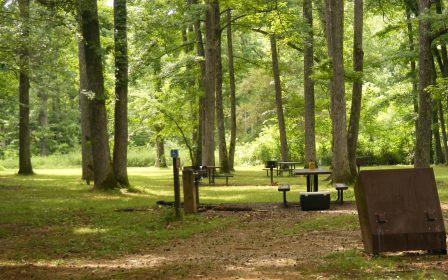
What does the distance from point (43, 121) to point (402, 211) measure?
46771 mm

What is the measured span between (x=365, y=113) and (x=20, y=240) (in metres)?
30.4

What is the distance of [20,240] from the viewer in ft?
31.0

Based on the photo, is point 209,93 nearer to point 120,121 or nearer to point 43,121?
point 120,121

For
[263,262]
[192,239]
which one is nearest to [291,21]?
[192,239]

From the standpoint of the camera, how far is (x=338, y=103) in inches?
677

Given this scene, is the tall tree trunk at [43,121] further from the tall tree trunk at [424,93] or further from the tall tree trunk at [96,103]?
the tall tree trunk at [424,93]

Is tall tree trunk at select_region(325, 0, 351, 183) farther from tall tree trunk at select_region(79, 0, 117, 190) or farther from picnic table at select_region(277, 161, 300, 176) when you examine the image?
tall tree trunk at select_region(79, 0, 117, 190)

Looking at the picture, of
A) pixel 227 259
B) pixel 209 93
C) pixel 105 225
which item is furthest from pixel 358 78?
pixel 227 259

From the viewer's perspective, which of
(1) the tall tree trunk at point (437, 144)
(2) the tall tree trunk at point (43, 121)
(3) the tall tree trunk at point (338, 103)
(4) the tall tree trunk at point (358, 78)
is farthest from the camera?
(2) the tall tree trunk at point (43, 121)

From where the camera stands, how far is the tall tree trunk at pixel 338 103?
17.1 metres

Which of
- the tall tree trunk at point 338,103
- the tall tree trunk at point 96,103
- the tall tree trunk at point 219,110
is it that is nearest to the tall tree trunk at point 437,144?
the tall tree trunk at point 219,110

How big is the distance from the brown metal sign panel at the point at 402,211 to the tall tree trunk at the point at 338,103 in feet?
33.0

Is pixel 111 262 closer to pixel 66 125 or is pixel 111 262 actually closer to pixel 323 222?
pixel 323 222

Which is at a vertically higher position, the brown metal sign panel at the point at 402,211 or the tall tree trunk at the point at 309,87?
the tall tree trunk at the point at 309,87
